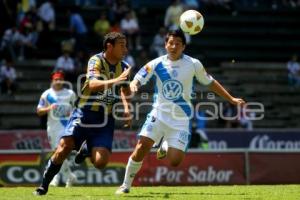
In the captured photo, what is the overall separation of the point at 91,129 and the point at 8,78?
14.0m

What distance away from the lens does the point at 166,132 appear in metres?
13.5

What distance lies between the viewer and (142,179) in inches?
823

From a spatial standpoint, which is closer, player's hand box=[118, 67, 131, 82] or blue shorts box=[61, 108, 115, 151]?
player's hand box=[118, 67, 131, 82]

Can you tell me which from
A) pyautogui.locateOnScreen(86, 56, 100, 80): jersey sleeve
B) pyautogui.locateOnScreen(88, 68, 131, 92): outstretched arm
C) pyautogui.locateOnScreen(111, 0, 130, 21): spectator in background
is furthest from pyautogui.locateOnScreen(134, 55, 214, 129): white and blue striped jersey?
pyautogui.locateOnScreen(111, 0, 130, 21): spectator in background

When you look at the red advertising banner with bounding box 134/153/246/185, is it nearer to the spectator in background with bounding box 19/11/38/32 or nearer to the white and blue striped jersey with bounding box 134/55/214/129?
the white and blue striped jersey with bounding box 134/55/214/129

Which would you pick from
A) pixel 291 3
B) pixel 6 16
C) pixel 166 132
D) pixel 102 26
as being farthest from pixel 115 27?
pixel 166 132

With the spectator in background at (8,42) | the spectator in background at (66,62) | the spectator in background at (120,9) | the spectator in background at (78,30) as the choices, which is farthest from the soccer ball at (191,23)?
the spectator in background at (120,9)

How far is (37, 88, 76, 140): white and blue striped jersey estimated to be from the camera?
19.0m

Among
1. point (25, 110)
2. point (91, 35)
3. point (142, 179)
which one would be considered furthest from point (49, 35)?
point (142, 179)

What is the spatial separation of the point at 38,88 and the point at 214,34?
7.78 m

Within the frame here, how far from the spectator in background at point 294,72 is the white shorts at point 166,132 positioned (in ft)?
58.8

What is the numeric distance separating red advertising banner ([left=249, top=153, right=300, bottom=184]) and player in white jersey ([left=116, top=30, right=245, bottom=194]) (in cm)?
836

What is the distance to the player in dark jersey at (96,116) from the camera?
12922mm

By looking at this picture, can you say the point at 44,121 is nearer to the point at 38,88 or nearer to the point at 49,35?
the point at 38,88
